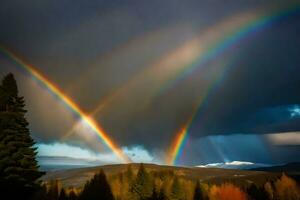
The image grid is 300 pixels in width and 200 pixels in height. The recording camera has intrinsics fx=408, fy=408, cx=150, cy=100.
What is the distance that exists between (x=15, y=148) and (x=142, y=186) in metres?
71.9

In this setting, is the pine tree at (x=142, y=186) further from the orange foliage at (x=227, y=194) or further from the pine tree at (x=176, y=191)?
the orange foliage at (x=227, y=194)

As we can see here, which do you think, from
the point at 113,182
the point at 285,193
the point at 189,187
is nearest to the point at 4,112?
the point at 113,182

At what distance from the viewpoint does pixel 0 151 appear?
3472 centimetres

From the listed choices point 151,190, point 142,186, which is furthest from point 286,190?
point 142,186

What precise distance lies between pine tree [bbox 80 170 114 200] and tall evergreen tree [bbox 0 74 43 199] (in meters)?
41.0

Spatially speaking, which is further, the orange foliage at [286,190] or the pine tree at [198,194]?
the orange foliage at [286,190]

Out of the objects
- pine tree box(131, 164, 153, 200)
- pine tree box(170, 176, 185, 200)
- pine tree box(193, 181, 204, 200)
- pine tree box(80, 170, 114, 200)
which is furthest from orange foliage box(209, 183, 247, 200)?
pine tree box(80, 170, 114, 200)

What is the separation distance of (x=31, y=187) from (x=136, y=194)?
233 feet

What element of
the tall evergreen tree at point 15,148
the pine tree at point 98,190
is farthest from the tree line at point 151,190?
the tall evergreen tree at point 15,148

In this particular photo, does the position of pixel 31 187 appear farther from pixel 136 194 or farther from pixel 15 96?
pixel 136 194

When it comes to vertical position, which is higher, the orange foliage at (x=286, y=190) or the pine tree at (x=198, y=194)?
the orange foliage at (x=286, y=190)

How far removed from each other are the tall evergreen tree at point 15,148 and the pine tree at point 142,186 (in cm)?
6764

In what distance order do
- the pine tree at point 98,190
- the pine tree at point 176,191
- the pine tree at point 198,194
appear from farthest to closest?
1. the pine tree at point 198,194
2. the pine tree at point 176,191
3. the pine tree at point 98,190

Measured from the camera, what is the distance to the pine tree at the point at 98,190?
7806 cm
